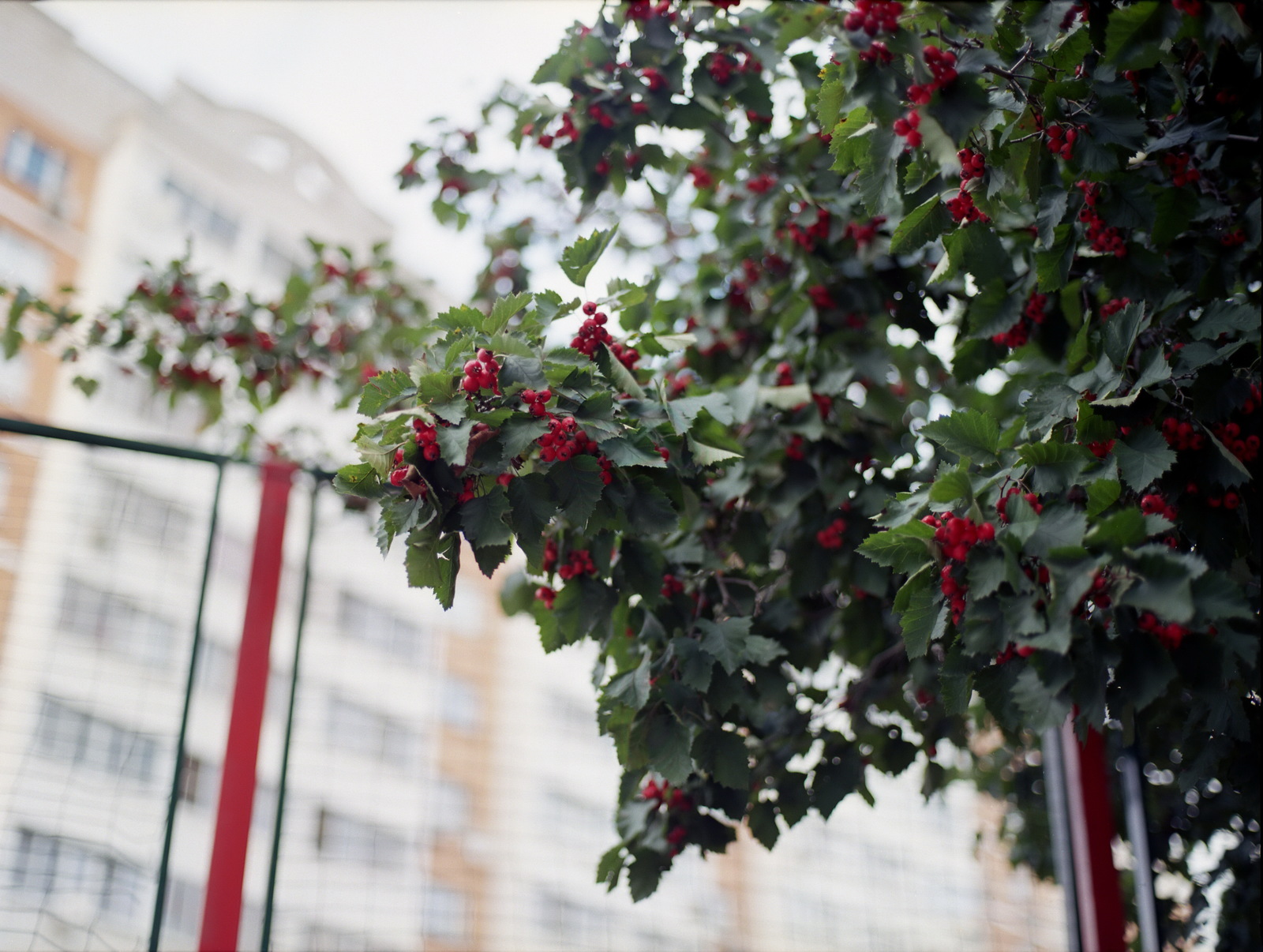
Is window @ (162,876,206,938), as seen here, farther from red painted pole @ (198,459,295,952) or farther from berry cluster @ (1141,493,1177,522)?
berry cluster @ (1141,493,1177,522)

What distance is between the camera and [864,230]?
2.27 m

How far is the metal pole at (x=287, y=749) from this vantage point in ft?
6.87

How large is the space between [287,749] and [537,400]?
114cm

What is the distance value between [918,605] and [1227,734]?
527mm

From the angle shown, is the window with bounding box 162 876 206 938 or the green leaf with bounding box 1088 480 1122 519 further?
the window with bounding box 162 876 206 938

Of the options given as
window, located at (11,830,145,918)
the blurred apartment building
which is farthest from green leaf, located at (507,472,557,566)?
the blurred apartment building

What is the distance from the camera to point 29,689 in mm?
2699

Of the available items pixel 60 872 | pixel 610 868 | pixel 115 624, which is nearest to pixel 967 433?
pixel 610 868

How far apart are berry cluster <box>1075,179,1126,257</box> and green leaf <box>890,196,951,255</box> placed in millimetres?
267

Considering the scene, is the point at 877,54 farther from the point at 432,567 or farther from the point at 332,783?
the point at 332,783

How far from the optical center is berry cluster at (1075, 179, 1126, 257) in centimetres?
174

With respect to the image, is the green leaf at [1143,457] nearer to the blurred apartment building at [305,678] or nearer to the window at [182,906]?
the blurred apartment building at [305,678]

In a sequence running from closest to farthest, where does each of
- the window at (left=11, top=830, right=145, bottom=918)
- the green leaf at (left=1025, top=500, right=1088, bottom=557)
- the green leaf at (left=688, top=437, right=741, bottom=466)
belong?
1. the green leaf at (left=1025, top=500, right=1088, bottom=557)
2. the green leaf at (left=688, top=437, right=741, bottom=466)
3. the window at (left=11, top=830, right=145, bottom=918)

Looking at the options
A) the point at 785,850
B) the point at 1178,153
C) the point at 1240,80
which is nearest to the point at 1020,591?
the point at 1178,153
